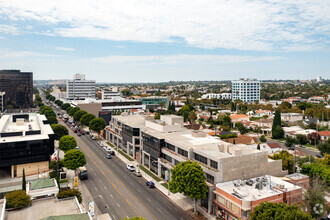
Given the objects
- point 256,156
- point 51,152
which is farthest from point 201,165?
point 51,152

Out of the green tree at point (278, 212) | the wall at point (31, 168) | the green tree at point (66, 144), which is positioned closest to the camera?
the green tree at point (278, 212)

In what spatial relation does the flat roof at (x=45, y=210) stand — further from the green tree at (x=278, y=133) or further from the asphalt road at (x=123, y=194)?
the green tree at (x=278, y=133)

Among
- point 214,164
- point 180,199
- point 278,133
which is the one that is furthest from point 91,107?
point 214,164

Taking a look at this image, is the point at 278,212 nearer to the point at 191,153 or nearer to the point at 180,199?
the point at 180,199

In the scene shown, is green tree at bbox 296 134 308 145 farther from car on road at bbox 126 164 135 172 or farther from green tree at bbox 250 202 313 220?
green tree at bbox 250 202 313 220

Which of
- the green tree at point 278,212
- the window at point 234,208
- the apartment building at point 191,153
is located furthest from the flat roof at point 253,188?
the green tree at point 278,212

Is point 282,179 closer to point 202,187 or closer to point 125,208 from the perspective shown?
point 202,187
